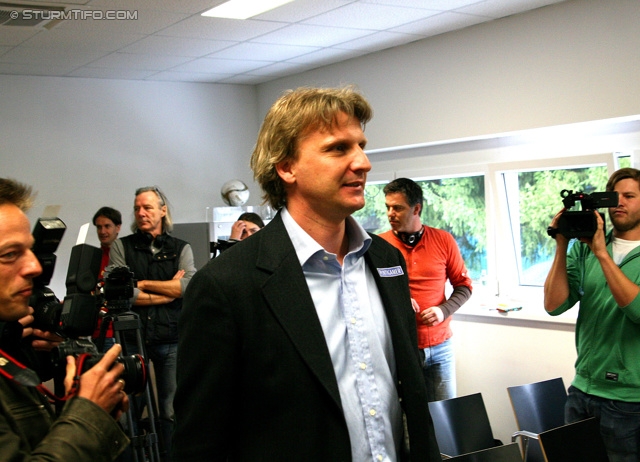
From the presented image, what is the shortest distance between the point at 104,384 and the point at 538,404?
274 centimetres

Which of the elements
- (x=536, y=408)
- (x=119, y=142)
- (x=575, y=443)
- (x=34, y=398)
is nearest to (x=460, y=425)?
(x=536, y=408)

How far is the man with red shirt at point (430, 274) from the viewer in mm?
4242

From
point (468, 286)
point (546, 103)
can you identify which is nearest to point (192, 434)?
point (468, 286)

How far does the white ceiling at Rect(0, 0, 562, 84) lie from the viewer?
14.4 feet

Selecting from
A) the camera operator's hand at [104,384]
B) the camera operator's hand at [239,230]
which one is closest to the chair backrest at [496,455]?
the camera operator's hand at [104,384]

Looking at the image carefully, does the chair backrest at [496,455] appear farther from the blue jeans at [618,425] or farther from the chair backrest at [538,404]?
the chair backrest at [538,404]

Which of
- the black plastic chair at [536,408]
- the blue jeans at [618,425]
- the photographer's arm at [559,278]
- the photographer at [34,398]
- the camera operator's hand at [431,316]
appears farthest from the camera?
the camera operator's hand at [431,316]

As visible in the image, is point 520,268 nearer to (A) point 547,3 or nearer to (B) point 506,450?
(A) point 547,3

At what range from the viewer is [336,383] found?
150cm

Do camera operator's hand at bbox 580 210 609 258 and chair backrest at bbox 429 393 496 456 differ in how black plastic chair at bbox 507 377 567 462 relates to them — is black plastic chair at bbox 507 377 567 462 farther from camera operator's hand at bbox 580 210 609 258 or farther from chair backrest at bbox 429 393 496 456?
camera operator's hand at bbox 580 210 609 258

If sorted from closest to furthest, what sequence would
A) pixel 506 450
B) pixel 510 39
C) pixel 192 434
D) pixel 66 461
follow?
pixel 66 461, pixel 192 434, pixel 506 450, pixel 510 39

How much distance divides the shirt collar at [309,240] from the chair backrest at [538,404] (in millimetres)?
2165

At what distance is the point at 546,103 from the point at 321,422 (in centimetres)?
373

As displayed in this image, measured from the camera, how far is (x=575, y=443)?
2824 millimetres
